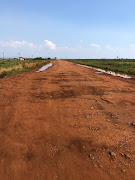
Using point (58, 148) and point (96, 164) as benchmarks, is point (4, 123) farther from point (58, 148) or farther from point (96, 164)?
point (96, 164)

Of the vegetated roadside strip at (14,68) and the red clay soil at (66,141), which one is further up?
the vegetated roadside strip at (14,68)

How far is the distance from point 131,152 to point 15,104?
3944 millimetres

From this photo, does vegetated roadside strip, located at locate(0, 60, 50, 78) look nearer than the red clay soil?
No

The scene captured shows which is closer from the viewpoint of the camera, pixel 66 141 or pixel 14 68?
pixel 66 141

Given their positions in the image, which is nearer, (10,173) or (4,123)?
(10,173)

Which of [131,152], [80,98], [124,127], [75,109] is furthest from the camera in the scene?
[80,98]

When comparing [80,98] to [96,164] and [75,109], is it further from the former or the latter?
[96,164]

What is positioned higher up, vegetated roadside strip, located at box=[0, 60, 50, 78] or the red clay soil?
vegetated roadside strip, located at box=[0, 60, 50, 78]

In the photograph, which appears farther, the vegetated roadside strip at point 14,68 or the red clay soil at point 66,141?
the vegetated roadside strip at point 14,68

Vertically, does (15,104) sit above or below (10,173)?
above

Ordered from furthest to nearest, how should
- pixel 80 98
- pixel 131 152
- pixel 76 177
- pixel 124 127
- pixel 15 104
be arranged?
pixel 80 98
pixel 15 104
pixel 124 127
pixel 131 152
pixel 76 177

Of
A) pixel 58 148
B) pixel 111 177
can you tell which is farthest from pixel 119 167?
pixel 58 148

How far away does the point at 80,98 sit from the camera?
5887 mm

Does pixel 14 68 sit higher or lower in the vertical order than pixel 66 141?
higher
